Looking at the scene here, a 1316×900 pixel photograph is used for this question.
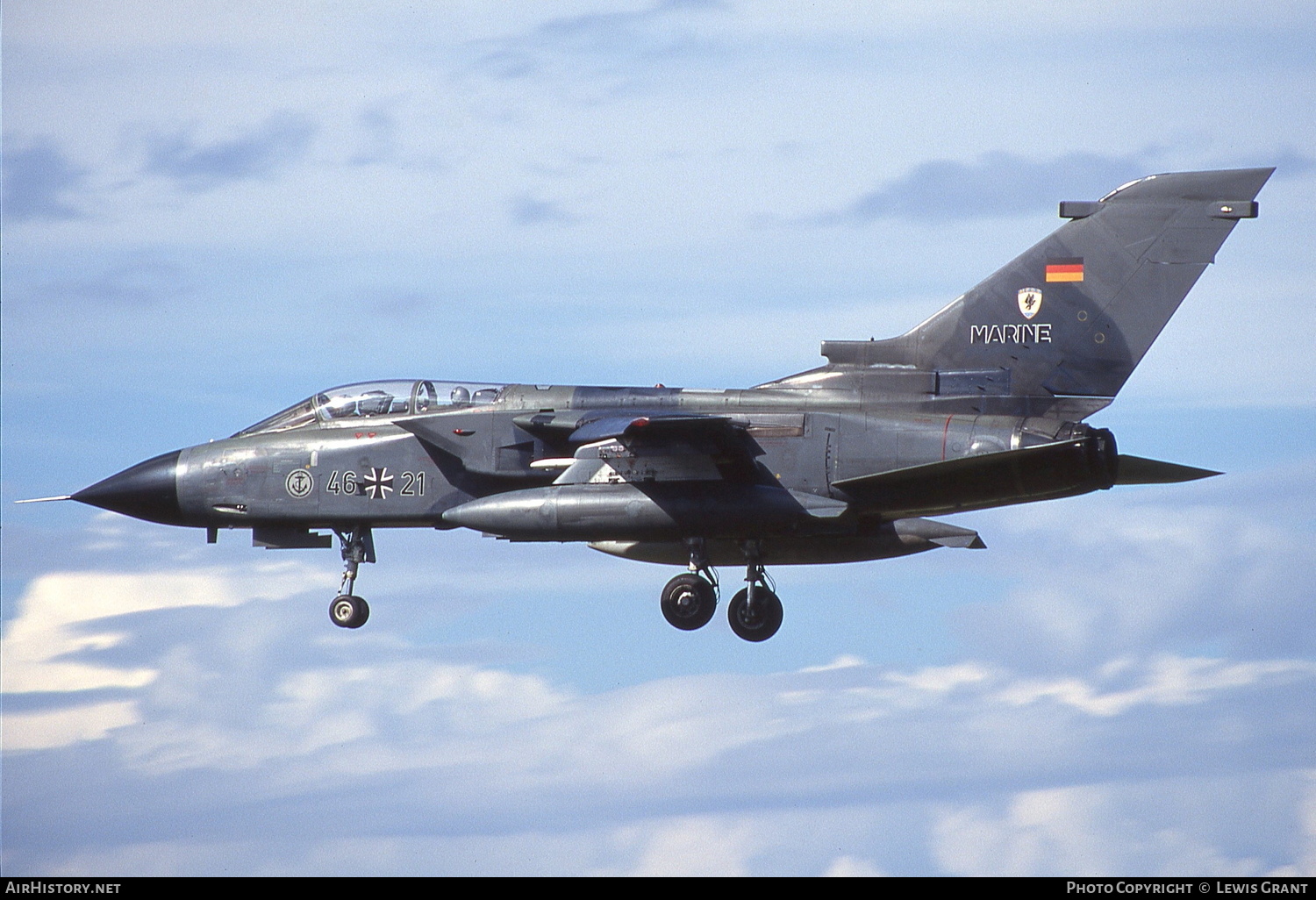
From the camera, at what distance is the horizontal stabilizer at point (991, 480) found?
24.4 m

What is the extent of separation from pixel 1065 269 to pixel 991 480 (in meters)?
3.55

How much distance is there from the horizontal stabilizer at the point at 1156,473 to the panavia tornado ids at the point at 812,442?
0.04 m

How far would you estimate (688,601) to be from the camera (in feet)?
88.6

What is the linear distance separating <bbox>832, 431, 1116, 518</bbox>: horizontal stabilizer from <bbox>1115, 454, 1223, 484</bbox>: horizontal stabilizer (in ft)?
3.06

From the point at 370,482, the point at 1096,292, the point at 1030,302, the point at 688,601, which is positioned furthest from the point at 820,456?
the point at 370,482

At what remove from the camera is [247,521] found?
92.3ft

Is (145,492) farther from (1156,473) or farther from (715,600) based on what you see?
(1156,473)

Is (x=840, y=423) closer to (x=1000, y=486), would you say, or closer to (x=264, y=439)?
(x=1000, y=486)

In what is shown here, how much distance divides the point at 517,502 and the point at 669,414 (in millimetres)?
2438

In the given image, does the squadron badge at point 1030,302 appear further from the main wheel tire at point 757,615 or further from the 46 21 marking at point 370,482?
the 46 21 marking at point 370,482

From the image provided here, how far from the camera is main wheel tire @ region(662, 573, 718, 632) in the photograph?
27000 mm

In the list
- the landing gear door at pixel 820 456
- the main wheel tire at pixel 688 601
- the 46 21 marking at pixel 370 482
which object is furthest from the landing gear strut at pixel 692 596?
the 46 21 marking at pixel 370 482
